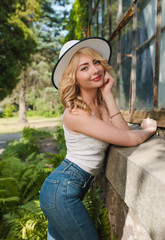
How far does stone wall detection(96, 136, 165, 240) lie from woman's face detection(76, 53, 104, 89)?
548mm

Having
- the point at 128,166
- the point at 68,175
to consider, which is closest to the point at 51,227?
the point at 68,175

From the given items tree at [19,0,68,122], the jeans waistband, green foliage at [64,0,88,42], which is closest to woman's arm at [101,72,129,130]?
the jeans waistband

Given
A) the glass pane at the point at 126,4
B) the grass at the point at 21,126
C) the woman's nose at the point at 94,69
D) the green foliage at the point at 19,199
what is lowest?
the grass at the point at 21,126

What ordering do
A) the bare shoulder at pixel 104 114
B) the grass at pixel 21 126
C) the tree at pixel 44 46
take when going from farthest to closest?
1. the tree at pixel 44 46
2. the grass at pixel 21 126
3. the bare shoulder at pixel 104 114

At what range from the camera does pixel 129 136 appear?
1.62m

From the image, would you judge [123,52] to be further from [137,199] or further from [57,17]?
[57,17]

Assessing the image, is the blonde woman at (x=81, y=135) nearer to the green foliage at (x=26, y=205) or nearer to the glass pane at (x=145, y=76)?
the glass pane at (x=145, y=76)

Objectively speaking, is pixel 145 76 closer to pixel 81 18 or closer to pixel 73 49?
pixel 73 49

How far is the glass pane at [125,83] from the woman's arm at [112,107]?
1388 mm

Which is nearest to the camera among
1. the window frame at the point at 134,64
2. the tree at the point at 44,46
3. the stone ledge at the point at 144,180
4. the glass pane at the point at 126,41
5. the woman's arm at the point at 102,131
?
the stone ledge at the point at 144,180

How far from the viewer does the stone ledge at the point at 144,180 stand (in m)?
0.95

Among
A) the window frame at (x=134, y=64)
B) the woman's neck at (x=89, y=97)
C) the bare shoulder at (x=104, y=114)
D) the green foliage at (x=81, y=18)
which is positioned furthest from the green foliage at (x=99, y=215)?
the green foliage at (x=81, y=18)

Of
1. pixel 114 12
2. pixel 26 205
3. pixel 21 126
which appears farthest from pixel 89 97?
pixel 21 126

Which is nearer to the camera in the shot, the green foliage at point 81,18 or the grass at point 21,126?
the green foliage at point 81,18
